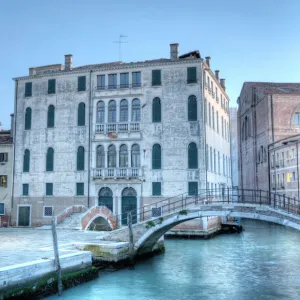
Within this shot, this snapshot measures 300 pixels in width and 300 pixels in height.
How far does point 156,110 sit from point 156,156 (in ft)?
8.95

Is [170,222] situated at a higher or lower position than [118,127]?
lower

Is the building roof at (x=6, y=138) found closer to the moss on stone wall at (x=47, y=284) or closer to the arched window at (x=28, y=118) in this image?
the arched window at (x=28, y=118)

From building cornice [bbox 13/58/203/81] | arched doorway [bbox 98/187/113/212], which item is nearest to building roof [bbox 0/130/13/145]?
building cornice [bbox 13/58/203/81]

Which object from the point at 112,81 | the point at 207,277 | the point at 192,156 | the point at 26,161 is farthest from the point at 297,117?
the point at 207,277

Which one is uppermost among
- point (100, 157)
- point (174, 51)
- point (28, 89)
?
point (174, 51)

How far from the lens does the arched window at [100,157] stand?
26.5 meters

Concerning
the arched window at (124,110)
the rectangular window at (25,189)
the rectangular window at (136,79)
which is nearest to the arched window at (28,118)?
the rectangular window at (25,189)

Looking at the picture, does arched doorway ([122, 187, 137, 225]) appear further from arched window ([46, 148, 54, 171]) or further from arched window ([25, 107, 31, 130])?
arched window ([25, 107, 31, 130])

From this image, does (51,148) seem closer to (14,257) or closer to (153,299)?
(14,257)

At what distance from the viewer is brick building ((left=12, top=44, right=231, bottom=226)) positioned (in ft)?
83.1

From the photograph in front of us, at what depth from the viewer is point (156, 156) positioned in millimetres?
25547

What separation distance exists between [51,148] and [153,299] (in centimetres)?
1721

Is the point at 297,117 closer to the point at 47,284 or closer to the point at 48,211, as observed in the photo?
the point at 48,211

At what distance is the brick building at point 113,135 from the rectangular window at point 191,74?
58mm
